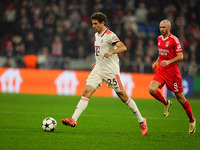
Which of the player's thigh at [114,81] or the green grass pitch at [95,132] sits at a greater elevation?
the player's thigh at [114,81]

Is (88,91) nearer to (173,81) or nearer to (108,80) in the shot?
(108,80)

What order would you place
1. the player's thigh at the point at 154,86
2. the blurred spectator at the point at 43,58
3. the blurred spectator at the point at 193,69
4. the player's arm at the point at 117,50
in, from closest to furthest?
1. the player's arm at the point at 117,50
2. the player's thigh at the point at 154,86
3. the blurred spectator at the point at 193,69
4. the blurred spectator at the point at 43,58

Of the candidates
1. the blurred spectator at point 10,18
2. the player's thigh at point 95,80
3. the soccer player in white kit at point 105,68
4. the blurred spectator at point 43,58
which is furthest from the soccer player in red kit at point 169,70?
the blurred spectator at point 10,18

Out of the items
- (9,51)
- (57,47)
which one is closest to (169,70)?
(57,47)

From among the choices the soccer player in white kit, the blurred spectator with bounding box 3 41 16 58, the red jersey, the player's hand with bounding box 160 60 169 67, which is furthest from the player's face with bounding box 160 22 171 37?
the blurred spectator with bounding box 3 41 16 58

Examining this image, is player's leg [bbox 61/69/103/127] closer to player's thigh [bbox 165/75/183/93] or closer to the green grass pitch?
the green grass pitch

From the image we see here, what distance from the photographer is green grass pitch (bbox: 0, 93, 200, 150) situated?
6.36 m

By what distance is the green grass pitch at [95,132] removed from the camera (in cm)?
636

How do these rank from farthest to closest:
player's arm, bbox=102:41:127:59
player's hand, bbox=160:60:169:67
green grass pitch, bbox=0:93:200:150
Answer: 1. player's hand, bbox=160:60:169:67
2. player's arm, bbox=102:41:127:59
3. green grass pitch, bbox=0:93:200:150

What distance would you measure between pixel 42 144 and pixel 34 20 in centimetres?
1580

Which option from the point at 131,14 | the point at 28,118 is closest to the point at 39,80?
the point at 131,14

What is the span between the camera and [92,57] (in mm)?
19328

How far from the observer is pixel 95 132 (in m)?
7.87

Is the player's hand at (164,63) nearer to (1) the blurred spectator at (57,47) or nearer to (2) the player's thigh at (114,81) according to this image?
(2) the player's thigh at (114,81)
